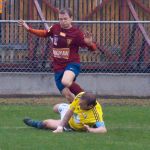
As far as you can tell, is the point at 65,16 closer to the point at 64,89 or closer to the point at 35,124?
the point at 64,89

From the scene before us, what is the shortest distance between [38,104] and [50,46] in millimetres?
2052

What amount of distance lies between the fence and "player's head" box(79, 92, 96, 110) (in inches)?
242

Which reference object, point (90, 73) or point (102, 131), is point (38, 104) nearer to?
point (90, 73)

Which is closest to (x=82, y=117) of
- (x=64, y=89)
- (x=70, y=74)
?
(x=70, y=74)

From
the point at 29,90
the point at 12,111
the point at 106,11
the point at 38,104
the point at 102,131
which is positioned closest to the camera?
the point at 102,131

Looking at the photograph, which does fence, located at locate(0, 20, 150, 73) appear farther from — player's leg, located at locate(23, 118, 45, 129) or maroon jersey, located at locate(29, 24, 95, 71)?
player's leg, located at locate(23, 118, 45, 129)

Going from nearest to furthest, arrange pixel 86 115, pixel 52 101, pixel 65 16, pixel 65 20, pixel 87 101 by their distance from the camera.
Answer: pixel 87 101
pixel 86 115
pixel 65 16
pixel 65 20
pixel 52 101

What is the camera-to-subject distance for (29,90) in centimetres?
1686

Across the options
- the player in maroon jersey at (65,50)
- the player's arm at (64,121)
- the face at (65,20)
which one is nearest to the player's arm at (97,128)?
the player's arm at (64,121)

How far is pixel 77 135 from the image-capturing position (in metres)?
10.8

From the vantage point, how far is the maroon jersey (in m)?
13.0

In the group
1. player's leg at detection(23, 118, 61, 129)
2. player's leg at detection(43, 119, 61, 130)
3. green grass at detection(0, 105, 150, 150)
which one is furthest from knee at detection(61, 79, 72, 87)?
player's leg at detection(43, 119, 61, 130)

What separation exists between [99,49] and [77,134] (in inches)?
252

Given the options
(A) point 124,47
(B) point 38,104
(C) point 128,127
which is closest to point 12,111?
(B) point 38,104
